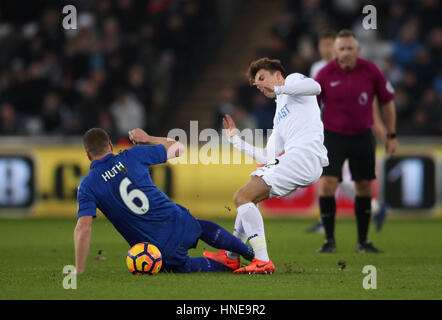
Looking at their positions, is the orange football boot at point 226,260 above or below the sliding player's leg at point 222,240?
below

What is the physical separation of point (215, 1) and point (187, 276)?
13.9 m

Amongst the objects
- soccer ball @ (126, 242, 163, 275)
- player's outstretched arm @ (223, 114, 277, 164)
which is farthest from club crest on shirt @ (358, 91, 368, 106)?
soccer ball @ (126, 242, 163, 275)

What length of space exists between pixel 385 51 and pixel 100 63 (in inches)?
228

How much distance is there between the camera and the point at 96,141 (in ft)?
23.2

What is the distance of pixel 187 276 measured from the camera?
727cm

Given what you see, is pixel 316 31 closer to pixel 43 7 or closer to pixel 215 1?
pixel 215 1

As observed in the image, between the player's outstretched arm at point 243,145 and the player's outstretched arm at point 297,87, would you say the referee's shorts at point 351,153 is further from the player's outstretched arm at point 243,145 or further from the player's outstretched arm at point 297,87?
the player's outstretched arm at point 297,87

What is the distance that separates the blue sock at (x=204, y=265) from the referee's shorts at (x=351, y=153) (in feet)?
8.17

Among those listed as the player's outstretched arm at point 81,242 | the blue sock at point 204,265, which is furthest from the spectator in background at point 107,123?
the player's outstretched arm at point 81,242

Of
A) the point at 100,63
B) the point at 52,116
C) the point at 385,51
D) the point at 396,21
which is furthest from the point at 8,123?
the point at 396,21

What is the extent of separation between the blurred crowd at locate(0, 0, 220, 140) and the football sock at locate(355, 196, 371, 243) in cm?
727

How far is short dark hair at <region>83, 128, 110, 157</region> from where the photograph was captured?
277 inches

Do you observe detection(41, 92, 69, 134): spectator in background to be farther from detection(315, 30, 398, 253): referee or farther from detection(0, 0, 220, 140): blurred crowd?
detection(315, 30, 398, 253): referee

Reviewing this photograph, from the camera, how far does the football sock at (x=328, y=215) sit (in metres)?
9.83
